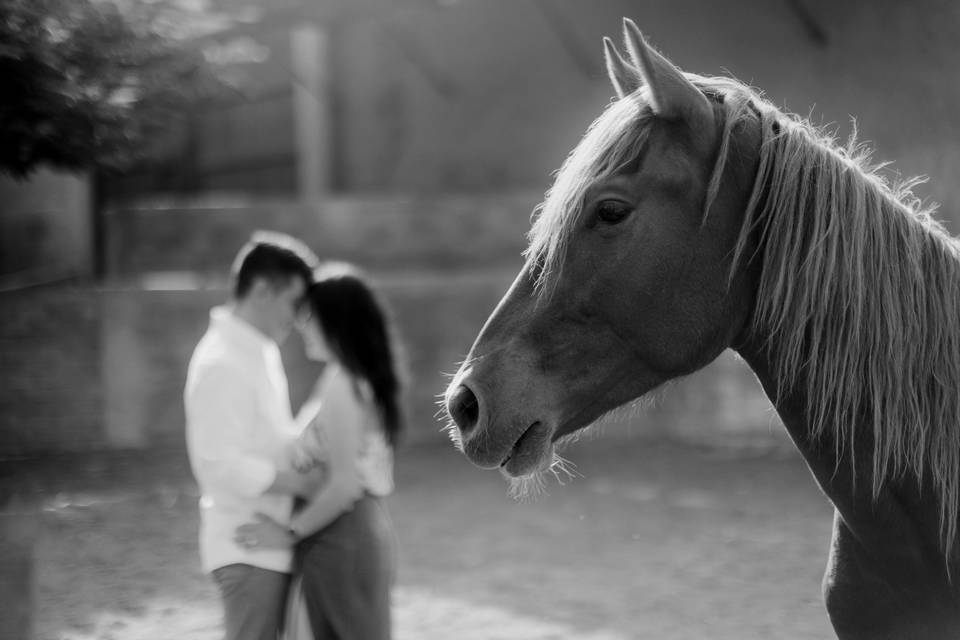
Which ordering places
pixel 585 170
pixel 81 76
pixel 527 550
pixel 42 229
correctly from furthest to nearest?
pixel 42 229
pixel 527 550
pixel 81 76
pixel 585 170

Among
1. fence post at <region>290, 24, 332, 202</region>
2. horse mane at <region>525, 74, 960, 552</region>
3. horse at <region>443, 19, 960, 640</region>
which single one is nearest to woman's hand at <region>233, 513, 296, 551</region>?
horse at <region>443, 19, 960, 640</region>

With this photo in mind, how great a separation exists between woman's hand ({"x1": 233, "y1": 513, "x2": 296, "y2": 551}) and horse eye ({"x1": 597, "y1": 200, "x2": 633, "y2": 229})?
1436mm

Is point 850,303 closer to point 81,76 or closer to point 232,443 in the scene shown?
point 232,443

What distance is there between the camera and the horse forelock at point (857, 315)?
1727mm

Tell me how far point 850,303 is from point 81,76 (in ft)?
10.7

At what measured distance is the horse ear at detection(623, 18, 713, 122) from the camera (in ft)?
5.52

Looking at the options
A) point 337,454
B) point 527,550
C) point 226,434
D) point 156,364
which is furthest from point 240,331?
point 156,364

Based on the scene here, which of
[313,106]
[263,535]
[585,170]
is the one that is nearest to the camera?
[585,170]

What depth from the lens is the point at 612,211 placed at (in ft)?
5.90

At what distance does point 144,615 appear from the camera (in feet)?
15.9

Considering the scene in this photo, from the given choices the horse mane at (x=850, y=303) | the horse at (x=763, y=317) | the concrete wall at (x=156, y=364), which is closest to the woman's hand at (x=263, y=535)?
the horse at (x=763, y=317)

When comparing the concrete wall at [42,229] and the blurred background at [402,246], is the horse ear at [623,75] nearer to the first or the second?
the blurred background at [402,246]

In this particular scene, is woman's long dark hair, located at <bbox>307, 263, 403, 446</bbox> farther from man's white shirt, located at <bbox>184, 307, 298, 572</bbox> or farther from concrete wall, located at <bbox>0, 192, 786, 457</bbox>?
concrete wall, located at <bbox>0, 192, 786, 457</bbox>

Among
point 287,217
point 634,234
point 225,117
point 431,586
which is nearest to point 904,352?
point 634,234
